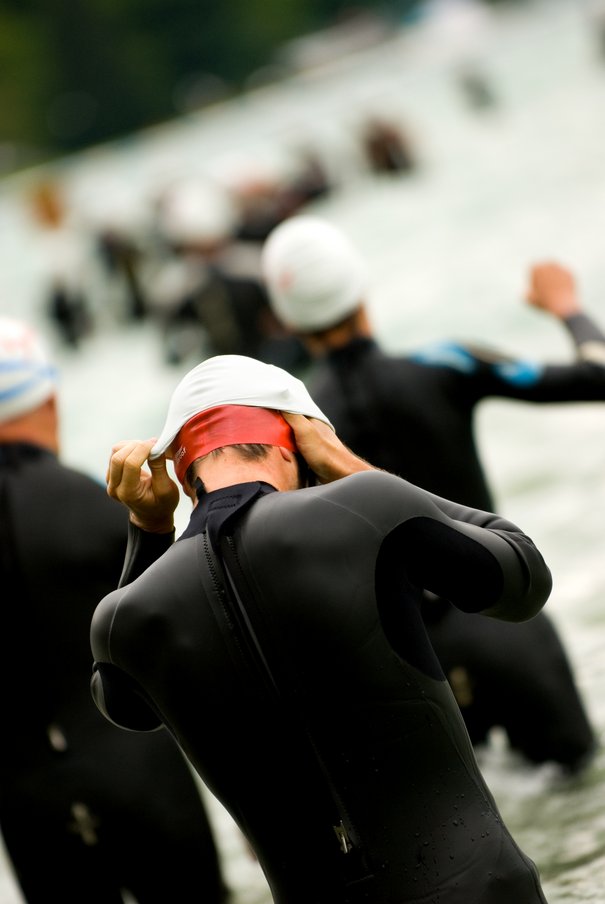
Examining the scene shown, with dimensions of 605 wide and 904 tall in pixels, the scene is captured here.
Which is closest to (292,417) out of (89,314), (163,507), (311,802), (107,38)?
(163,507)

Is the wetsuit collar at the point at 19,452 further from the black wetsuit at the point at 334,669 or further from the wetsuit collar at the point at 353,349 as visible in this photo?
the black wetsuit at the point at 334,669

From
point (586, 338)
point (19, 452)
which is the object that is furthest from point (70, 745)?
point (586, 338)

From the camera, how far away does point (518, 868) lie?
254cm

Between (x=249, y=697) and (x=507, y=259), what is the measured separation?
57.4ft

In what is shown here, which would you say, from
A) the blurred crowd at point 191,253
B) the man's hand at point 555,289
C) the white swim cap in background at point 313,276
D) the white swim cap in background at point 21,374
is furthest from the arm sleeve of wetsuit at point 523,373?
the blurred crowd at point 191,253

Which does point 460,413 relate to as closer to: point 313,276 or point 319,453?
point 313,276

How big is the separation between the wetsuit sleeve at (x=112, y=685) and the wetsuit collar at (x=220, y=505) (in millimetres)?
191

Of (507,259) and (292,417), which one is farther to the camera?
(507,259)

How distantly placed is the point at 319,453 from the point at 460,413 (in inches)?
65.7

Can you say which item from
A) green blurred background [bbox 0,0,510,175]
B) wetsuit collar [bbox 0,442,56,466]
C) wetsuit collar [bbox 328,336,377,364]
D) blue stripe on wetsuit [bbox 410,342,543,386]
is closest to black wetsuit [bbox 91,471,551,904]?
wetsuit collar [bbox 0,442,56,466]

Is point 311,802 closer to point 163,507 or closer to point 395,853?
point 395,853

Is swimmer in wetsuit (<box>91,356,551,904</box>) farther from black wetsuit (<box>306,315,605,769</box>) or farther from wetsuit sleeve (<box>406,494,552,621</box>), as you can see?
black wetsuit (<box>306,315,605,769</box>)

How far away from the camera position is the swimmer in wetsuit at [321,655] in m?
2.45

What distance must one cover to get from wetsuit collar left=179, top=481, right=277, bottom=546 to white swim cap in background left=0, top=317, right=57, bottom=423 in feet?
4.62
